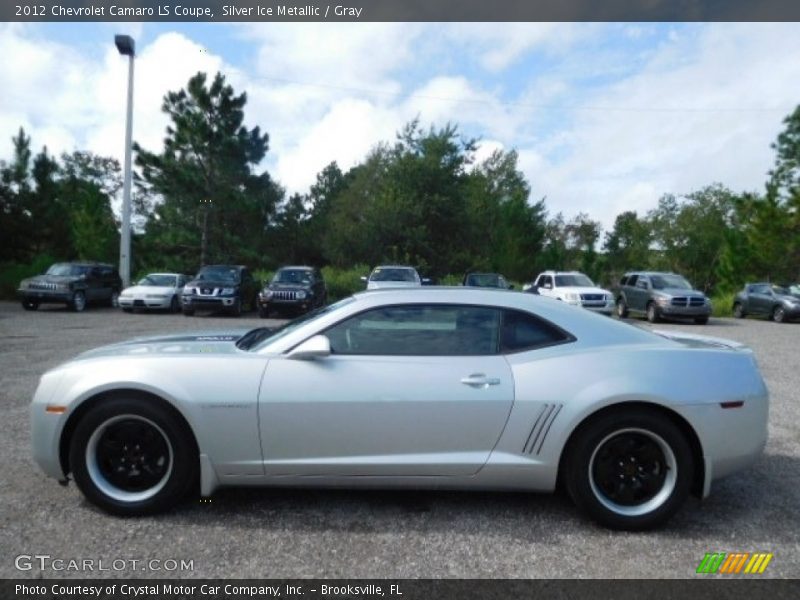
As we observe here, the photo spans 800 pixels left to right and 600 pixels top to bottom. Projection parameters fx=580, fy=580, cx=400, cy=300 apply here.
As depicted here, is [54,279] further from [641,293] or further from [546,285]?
[641,293]

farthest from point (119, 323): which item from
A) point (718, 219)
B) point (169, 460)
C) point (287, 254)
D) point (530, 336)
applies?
point (718, 219)

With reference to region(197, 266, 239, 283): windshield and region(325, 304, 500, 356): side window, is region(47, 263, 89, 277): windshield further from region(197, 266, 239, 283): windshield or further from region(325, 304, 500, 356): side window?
region(325, 304, 500, 356): side window

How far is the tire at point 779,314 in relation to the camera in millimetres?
20625

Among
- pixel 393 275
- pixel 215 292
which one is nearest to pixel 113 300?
pixel 215 292

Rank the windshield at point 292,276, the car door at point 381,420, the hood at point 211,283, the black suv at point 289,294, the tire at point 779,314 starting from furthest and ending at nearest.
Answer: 1. the tire at point 779,314
2. the windshield at point 292,276
3. the hood at point 211,283
4. the black suv at point 289,294
5. the car door at point 381,420

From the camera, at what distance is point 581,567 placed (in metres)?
2.93

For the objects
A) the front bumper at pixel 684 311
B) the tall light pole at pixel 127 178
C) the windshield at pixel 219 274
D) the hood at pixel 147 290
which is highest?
the tall light pole at pixel 127 178

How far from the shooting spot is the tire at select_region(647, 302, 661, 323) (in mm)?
19516

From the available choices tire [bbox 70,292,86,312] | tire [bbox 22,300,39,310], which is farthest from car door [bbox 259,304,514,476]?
tire [bbox 22,300,39,310]

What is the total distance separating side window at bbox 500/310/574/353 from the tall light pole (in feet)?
78.7

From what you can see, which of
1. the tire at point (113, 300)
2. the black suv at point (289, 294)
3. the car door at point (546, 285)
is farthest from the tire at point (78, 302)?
the car door at point (546, 285)

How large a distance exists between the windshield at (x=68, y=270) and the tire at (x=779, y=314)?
24.7m

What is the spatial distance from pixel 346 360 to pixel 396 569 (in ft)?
3.80

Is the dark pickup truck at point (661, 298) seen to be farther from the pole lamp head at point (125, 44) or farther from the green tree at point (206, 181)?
the pole lamp head at point (125, 44)
